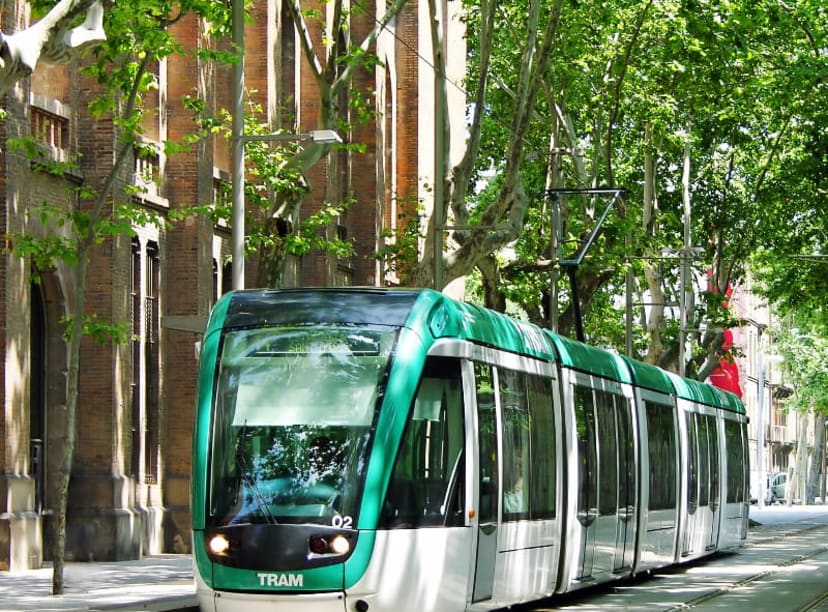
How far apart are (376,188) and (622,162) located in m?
10.2

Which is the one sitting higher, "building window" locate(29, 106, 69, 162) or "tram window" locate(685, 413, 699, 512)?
"building window" locate(29, 106, 69, 162)

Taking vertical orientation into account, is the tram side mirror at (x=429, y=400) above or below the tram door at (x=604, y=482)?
above

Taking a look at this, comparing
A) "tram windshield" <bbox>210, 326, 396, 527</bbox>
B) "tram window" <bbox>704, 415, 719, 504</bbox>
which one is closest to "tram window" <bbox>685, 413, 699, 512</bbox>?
"tram window" <bbox>704, 415, 719, 504</bbox>

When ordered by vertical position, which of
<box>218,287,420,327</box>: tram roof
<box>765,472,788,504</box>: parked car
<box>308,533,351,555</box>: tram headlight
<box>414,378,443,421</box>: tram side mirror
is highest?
<box>218,287,420,327</box>: tram roof

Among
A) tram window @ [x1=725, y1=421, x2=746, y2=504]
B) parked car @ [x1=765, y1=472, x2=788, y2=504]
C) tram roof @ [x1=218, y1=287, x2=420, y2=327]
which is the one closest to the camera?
tram roof @ [x1=218, y1=287, x2=420, y2=327]

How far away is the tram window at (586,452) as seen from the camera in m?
20.3

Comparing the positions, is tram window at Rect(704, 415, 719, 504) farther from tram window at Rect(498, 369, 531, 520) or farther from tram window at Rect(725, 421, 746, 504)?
tram window at Rect(498, 369, 531, 520)

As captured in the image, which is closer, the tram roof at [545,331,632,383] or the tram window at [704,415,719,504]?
the tram roof at [545,331,632,383]

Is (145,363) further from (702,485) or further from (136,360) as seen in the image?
(702,485)

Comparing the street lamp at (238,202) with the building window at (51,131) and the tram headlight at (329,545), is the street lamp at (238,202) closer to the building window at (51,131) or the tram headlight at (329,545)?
the building window at (51,131)

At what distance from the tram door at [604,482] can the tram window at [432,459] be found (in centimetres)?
486

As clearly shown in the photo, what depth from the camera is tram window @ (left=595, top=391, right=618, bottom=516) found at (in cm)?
2145

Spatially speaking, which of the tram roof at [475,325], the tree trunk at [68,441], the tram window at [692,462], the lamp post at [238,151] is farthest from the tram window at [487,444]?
the tram window at [692,462]

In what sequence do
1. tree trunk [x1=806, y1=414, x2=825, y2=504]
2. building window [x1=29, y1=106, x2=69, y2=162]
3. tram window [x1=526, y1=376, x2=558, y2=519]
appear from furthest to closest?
tree trunk [x1=806, y1=414, x2=825, y2=504], building window [x1=29, y1=106, x2=69, y2=162], tram window [x1=526, y1=376, x2=558, y2=519]
